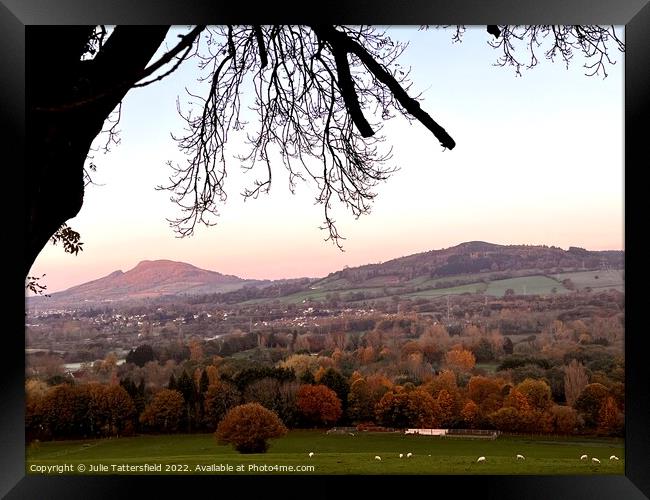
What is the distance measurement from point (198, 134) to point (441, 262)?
1.32m

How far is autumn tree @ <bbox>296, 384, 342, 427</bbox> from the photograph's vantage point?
289 centimetres

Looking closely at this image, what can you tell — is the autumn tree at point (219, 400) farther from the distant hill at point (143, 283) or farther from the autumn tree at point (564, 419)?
the autumn tree at point (564, 419)

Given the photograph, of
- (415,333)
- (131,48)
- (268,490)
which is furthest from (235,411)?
(131,48)

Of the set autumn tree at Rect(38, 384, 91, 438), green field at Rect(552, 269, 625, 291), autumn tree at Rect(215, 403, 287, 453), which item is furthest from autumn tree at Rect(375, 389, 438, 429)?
autumn tree at Rect(38, 384, 91, 438)

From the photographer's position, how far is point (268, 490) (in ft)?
8.61

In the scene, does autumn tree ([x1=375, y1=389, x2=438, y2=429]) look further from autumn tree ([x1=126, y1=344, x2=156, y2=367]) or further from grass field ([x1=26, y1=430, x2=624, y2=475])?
autumn tree ([x1=126, y1=344, x2=156, y2=367])

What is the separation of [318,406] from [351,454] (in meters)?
0.27

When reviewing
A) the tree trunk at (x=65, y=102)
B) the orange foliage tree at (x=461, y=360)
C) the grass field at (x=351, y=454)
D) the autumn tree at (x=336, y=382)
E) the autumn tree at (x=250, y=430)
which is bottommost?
the grass field at (x=351, y=454)

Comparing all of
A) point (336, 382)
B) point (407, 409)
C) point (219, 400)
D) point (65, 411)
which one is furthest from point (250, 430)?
point (65, 411)

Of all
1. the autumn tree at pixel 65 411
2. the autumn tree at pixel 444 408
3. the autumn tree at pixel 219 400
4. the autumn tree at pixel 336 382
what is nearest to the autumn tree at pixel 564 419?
the autumn tree at pixel 444 408

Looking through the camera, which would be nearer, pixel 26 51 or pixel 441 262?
pixel 26 51
